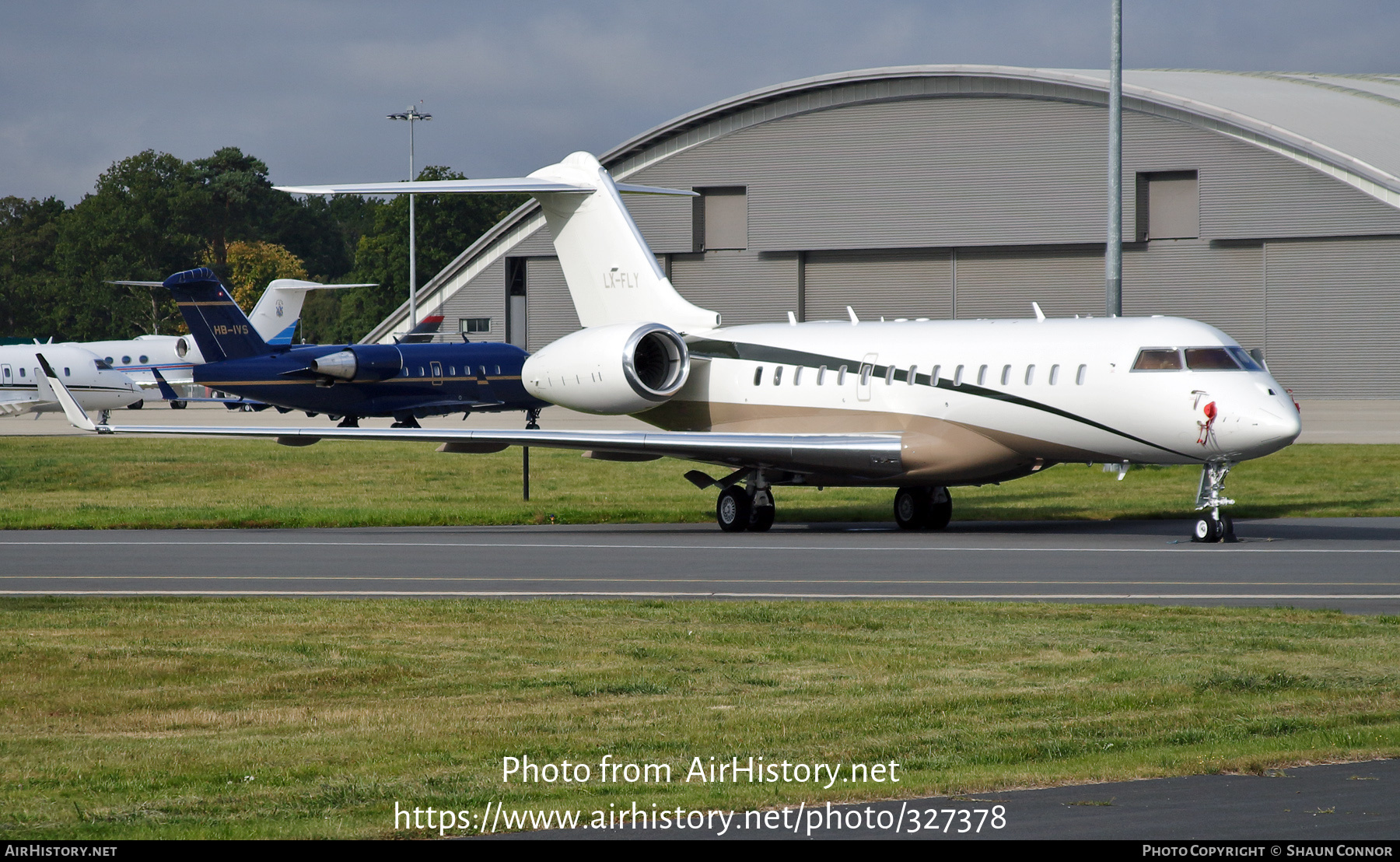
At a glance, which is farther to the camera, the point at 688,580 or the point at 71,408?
the point at 71,408

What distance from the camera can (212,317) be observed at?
4691cm

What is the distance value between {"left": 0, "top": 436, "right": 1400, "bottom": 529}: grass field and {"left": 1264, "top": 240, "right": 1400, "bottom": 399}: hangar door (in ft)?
58.5

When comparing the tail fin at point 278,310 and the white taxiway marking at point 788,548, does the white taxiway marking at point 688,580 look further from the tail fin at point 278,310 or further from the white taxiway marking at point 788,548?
the tail fin at point 278,310

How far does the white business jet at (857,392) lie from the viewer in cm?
2109

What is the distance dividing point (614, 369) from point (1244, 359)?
9473 millimetres

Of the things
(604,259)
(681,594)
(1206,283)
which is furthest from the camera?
(1206,283)

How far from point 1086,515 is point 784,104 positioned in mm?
39636

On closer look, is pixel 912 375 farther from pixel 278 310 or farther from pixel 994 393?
pixel 278 310

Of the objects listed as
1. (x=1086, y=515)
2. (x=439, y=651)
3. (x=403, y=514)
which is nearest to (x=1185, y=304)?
(x=1086, y=515)

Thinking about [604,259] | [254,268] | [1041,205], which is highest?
[254,268]

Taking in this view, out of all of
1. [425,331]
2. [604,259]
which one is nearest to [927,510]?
[604,259]

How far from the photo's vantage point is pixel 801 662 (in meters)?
11.7

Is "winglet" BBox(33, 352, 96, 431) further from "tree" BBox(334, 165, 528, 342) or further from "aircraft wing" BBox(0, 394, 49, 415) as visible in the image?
"tree" BBox(334, 165, 528, 342)

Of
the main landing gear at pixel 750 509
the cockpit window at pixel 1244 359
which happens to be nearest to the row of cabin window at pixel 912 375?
the main landing gear at pixel 750 509
